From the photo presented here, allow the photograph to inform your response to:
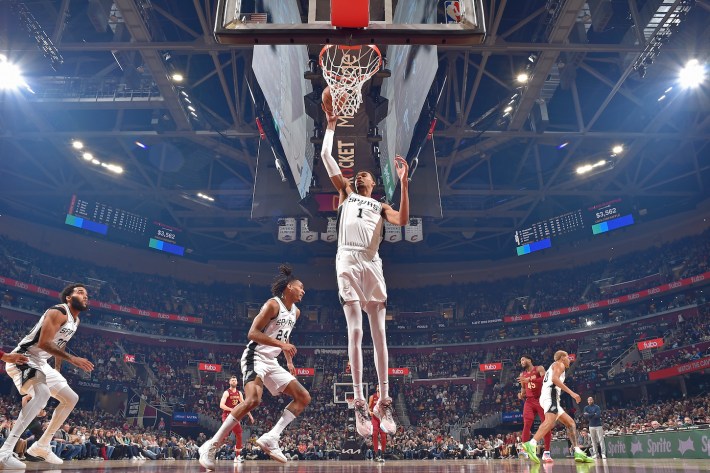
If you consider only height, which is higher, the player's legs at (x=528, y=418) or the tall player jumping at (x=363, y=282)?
the tall player jumping at (x=363, y=282)

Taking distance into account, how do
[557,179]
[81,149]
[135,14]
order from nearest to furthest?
[135,14] → [81,149] → [557,179]

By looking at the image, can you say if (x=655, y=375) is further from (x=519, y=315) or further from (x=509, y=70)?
(x=509, y=70)

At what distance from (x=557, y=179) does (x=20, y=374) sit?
92.1 ft

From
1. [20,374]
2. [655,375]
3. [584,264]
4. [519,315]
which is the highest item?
[584,264]

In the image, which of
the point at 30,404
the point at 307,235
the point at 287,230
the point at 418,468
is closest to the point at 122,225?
the point at 287,230

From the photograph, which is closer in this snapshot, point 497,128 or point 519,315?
point 497,128

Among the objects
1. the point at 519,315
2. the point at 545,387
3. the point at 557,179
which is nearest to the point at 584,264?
the point at 519,315

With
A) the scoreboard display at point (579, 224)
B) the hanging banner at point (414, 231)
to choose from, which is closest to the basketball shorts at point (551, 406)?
the hanging banner at point (414, 231)

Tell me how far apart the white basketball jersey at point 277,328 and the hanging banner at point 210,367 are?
92.1 ft

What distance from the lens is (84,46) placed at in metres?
16.6

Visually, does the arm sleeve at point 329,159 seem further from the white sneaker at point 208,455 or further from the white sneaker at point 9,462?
the white sneaker at point 9,462

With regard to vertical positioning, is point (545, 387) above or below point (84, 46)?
below

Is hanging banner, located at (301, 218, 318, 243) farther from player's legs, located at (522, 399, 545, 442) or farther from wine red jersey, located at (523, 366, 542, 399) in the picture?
player's legs, located at (522, 399, 545, 442)

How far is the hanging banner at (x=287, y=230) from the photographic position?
2039cm
